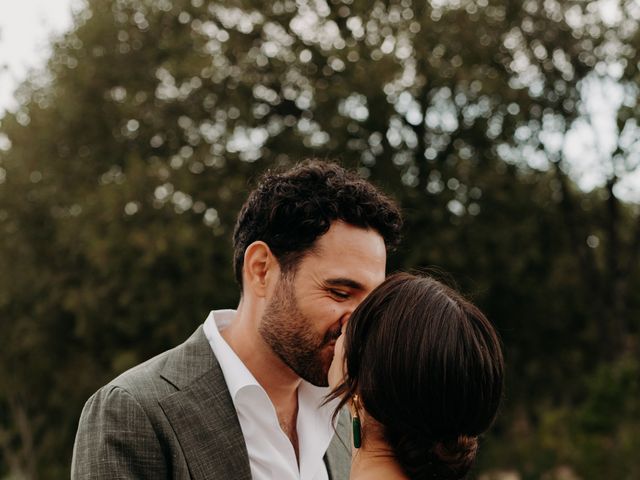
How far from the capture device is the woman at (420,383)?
2.31 meters

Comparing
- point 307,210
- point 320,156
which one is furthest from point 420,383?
point 320,156

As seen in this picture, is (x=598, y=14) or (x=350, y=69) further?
(x=598, y=14)

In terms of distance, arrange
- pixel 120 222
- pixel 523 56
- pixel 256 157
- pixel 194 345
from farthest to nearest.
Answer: pixel 523 56 < pixel 256 157 < pixel 120 222 < pixel 194 345

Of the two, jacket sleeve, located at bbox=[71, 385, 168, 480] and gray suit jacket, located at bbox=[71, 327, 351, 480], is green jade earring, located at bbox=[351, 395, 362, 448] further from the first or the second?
jacket sleeve, located at bbox=[71, 385, 168, 480]

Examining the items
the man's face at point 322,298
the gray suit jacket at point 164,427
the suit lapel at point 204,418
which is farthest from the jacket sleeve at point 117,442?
the man's face at point 322,298

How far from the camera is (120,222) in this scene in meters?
15.1

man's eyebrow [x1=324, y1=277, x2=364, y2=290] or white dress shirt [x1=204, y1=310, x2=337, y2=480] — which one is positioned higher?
man's eyebrow [x1=324, y1=277, x2=364, y2=290]

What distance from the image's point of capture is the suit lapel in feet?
8.57

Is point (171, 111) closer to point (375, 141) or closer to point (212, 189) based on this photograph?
point (212, 189)

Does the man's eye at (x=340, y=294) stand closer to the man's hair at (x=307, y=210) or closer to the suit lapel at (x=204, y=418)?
the man's hair at (x=307, y=210)

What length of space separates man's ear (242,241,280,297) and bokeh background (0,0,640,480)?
10.9m

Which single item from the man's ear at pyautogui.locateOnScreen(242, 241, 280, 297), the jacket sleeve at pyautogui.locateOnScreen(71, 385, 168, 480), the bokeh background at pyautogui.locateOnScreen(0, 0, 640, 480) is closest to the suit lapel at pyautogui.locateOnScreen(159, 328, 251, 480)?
the jacket sleeve at pyautogui.locateOnScreen(71, 385, 168, 480)

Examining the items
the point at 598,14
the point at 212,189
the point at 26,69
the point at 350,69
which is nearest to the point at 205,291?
the point at 212,189

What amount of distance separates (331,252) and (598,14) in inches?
653
